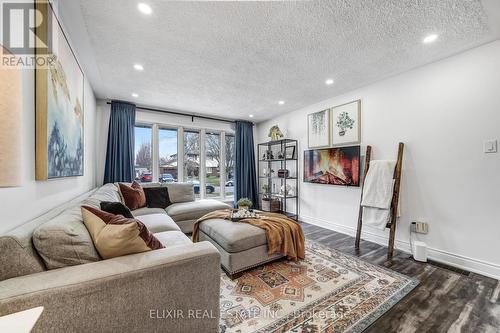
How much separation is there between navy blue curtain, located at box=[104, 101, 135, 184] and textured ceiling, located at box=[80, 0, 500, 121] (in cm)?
59

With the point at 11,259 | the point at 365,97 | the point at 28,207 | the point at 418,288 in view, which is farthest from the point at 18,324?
the point at 365,97

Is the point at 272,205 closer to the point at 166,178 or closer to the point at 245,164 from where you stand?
the point at 245,164

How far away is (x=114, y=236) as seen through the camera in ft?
3.76

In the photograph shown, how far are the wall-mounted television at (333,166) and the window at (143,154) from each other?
337cm

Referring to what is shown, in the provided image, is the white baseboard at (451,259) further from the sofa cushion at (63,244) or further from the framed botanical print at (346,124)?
the sofa cushion at (63,244)

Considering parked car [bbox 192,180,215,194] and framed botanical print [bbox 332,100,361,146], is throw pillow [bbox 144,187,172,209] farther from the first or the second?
framed botanical print [bbox 332,100,361,146]

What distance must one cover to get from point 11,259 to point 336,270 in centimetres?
252

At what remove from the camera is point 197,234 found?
2.72m

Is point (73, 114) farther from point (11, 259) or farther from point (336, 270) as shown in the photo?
point (336, 270)

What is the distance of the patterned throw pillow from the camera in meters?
1.15

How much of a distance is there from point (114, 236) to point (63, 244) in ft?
0.72

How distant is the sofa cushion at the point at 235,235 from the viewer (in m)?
2.07

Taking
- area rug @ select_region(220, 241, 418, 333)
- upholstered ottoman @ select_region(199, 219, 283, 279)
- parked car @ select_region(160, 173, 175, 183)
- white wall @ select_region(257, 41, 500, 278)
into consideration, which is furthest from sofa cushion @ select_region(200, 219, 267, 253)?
parked car @ select_region(160, 173, 175, 183)

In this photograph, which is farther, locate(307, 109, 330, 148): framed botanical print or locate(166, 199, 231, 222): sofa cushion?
locate(307, 109, 330, 148): framed botanical print
